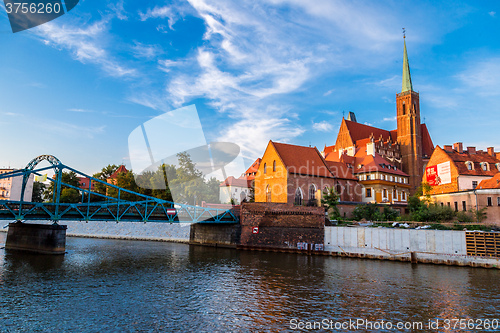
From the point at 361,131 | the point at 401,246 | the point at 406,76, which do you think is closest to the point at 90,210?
the point at 401,246

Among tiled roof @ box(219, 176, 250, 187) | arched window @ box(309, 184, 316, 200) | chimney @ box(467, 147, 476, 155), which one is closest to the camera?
arched window @ box(309, 184, 316, 200)

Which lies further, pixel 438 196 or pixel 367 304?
pixel 438 196

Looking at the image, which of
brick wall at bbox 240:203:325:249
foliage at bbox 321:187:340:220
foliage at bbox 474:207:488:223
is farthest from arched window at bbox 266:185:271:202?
foliage at bbox 474:207:488:223

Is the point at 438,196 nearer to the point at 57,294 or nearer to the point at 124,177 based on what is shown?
the point at 57,294

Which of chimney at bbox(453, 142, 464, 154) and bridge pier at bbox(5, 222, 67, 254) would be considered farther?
chimney at bbox(453, 142, 464, 154)

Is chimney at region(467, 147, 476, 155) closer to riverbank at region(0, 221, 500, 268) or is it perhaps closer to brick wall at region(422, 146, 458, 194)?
brick wall at region(422, 146, 458, 194)

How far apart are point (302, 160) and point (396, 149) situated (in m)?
34.9

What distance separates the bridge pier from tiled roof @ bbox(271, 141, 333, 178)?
29445 mm

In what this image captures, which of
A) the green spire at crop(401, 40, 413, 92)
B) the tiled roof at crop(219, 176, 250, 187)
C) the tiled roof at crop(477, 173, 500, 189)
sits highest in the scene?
the green spire at crop(401, 40, 413, 92)

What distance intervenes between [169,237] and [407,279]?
35426 mm

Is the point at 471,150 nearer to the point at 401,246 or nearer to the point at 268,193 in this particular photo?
the point at 401,246

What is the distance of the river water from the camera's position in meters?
14.6

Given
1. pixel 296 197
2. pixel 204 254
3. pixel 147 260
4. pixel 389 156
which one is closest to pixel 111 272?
pixel 147 260

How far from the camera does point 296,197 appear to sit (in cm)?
4903
